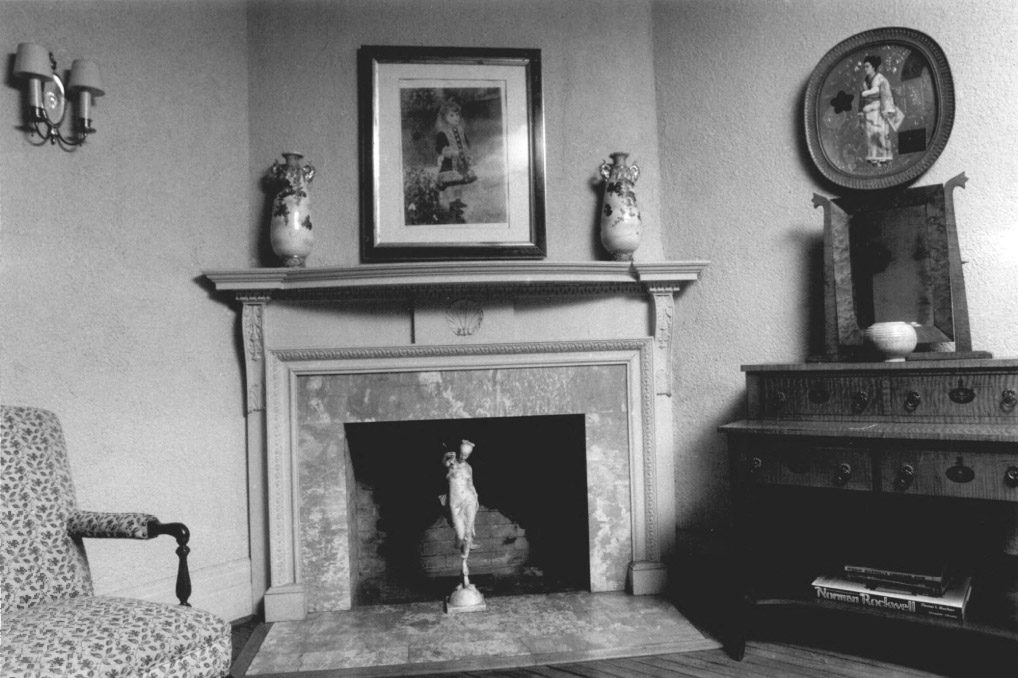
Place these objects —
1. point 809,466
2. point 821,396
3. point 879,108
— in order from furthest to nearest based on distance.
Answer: point 879,108
point 821,396
point 809,466

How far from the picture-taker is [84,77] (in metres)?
2.35

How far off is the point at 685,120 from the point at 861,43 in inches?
28.2

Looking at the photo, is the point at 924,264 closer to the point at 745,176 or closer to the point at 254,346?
the point at 745,176

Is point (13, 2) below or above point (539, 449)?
above

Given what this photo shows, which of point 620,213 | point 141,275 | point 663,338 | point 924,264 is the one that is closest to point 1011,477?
point 924,264

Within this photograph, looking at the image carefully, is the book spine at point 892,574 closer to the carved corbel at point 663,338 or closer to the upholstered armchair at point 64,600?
the carved corbel at point 663,338

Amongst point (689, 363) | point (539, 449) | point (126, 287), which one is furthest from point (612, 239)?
point (126, 287)

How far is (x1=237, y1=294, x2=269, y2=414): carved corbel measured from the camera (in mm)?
2783

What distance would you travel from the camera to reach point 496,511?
326 cm

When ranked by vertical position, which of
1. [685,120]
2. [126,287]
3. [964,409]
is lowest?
[964,409]

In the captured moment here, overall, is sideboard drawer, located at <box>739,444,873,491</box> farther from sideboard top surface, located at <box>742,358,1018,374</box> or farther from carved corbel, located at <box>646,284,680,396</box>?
carved corbel, located at <box>646,284,680,396</box>

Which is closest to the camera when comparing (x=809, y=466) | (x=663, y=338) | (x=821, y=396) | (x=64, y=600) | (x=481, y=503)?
(x=64, y=600)

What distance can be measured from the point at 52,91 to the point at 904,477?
3049 mm

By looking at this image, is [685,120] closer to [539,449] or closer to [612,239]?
[612,239]
